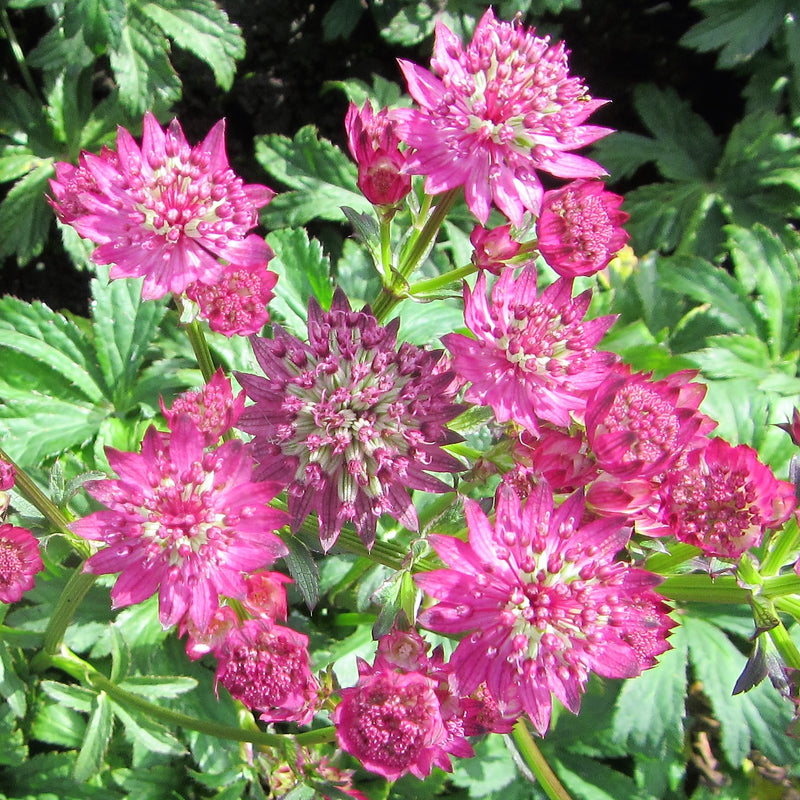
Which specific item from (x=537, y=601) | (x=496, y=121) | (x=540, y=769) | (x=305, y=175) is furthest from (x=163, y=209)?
(x=540, y=769)

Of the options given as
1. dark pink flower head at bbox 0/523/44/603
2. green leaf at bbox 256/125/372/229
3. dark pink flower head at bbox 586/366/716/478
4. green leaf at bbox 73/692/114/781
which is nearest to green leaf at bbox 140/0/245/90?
green leaf at bbox 256/125/372/229

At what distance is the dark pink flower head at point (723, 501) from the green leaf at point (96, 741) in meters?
1.45

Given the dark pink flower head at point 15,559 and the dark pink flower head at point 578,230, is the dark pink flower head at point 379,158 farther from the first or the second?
the dark pink flower head at point 15,559

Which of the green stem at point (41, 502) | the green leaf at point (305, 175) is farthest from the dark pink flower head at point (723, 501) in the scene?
the green leaf at point (305, 175)

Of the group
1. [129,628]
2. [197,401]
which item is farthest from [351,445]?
[129,628]

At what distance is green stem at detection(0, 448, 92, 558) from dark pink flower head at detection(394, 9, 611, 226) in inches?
39.8

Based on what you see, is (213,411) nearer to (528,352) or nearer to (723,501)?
(528,352)

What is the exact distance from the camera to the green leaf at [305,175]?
9.64 feet

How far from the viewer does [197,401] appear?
1.67m

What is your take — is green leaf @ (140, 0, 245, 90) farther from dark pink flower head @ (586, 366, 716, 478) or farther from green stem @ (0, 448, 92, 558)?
dark pink flower head @ (586, 366, 716, 478)

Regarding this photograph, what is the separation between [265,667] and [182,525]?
34cm

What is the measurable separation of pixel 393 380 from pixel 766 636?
0.94m

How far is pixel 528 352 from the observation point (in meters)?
1.70

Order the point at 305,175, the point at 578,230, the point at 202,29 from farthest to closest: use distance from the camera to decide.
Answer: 1. the point at 305,175
2. the point at 202,29
3. the point at 578,230
